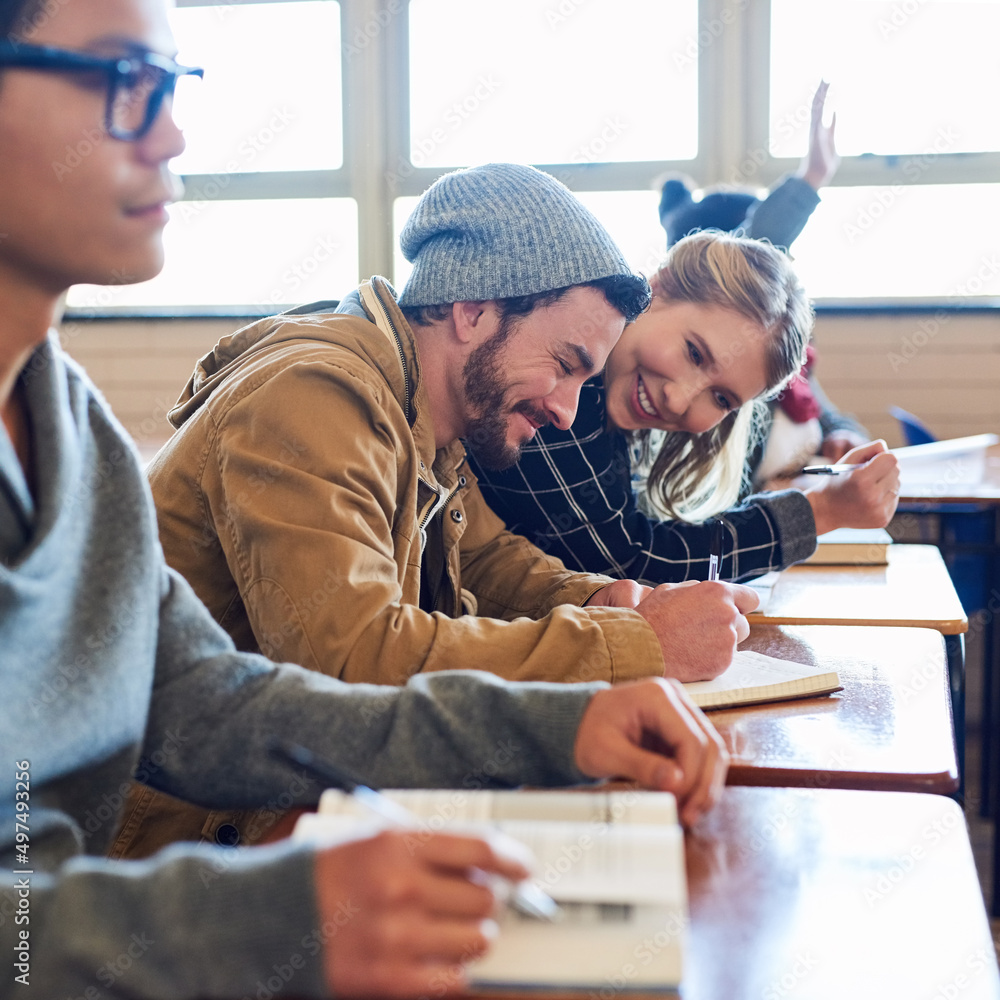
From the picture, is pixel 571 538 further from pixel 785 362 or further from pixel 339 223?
pixel 339 223

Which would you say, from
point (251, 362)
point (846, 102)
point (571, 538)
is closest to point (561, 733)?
point (251, 362)

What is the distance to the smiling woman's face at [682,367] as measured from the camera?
1907 mm

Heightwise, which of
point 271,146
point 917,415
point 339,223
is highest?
point 271,146

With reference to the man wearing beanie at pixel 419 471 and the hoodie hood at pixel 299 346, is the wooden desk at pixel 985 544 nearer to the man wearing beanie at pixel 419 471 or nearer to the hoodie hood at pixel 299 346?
the man wearing beanie at pixel 419 471

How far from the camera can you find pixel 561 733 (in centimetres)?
87

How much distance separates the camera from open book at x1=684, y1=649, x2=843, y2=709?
1177 millimetres

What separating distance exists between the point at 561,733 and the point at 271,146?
3.91 metres

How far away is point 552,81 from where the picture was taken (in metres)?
4.09

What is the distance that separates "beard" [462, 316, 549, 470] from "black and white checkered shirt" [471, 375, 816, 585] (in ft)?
0.77

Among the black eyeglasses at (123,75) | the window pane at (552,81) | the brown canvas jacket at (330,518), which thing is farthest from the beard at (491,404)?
the window pane at (552,81)

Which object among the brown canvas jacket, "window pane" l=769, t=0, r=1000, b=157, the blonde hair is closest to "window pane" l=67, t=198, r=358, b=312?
"window pane" l=769, t=0, r=1000, b=157

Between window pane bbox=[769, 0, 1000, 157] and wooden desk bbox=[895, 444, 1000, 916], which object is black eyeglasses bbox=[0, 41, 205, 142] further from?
window pane bbox=[769, 0, 1000, 157]

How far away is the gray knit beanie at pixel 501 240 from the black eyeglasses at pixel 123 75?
722mm

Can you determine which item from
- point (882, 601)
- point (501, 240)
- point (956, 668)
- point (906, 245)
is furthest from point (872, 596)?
point (906, 245)
